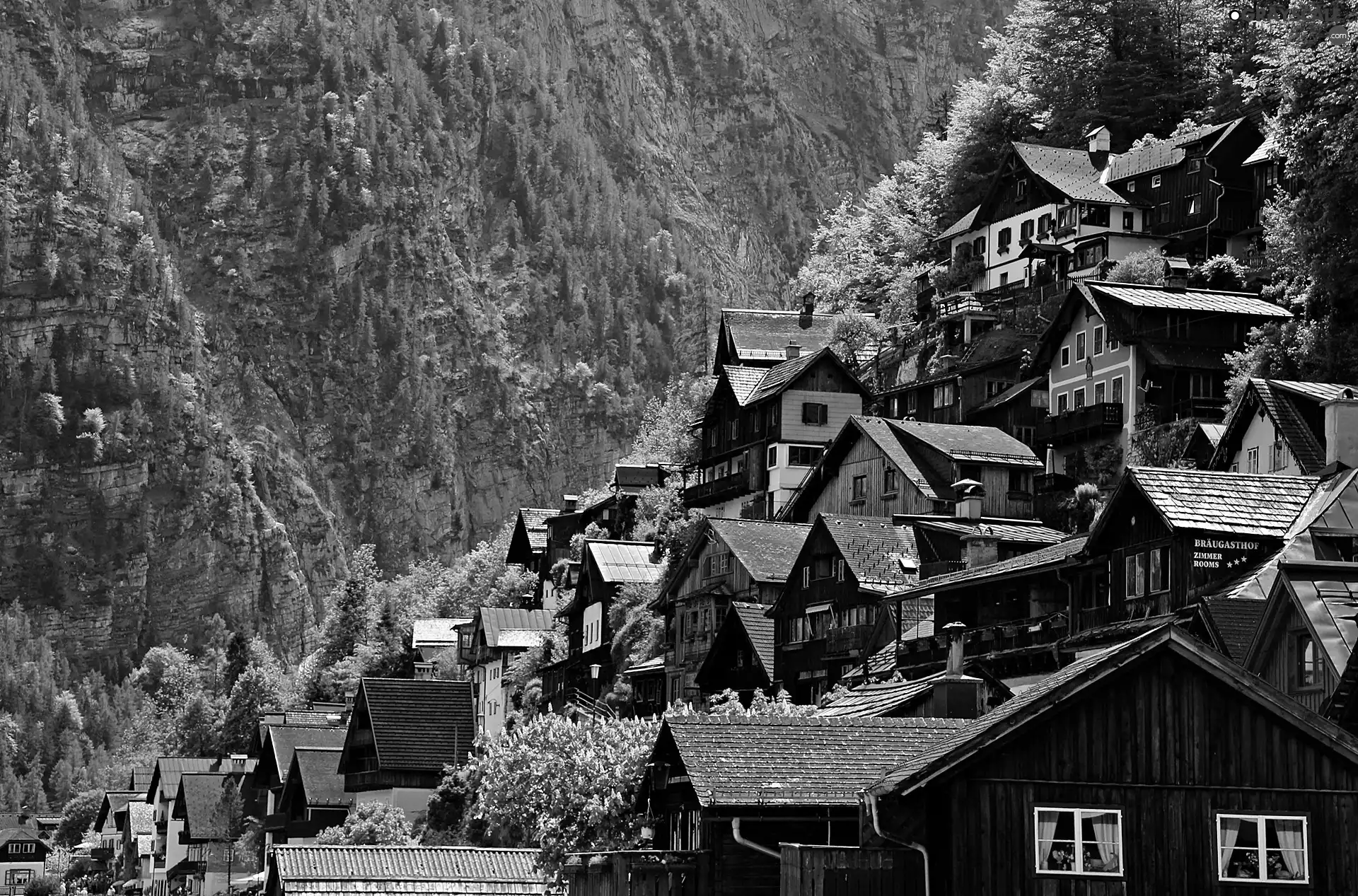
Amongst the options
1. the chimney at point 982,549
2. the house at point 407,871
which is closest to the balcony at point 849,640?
the chimney at point 982,549

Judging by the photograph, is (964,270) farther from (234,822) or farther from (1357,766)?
(1357,766)

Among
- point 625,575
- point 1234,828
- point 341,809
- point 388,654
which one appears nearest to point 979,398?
point 625,575

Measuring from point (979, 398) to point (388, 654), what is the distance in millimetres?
48942

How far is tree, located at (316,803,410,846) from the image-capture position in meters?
A: 76.1

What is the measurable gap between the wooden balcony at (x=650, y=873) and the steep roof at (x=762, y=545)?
108 ft

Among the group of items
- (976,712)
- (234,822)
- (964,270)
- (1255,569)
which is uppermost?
(964,270)

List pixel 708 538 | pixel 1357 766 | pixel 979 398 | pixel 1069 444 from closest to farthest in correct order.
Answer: pixel 1357 766, pixel 708 538, pixel 1069 444, pixel 979 398

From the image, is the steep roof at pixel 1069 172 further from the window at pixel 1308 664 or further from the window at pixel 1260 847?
the window at pixel 1260 847

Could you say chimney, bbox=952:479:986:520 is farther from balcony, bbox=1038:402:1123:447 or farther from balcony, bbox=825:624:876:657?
balcony, bbox=825:624:876:657

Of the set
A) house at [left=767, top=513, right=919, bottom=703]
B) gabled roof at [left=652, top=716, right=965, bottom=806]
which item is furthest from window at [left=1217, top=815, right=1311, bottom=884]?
house at [left=767, top=513, right=919, bottom=703]

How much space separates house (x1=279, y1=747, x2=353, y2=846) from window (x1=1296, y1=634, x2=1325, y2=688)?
5301cm

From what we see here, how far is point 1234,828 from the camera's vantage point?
28.8 metres

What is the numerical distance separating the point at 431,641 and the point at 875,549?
186ft

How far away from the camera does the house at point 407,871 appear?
49156mm
